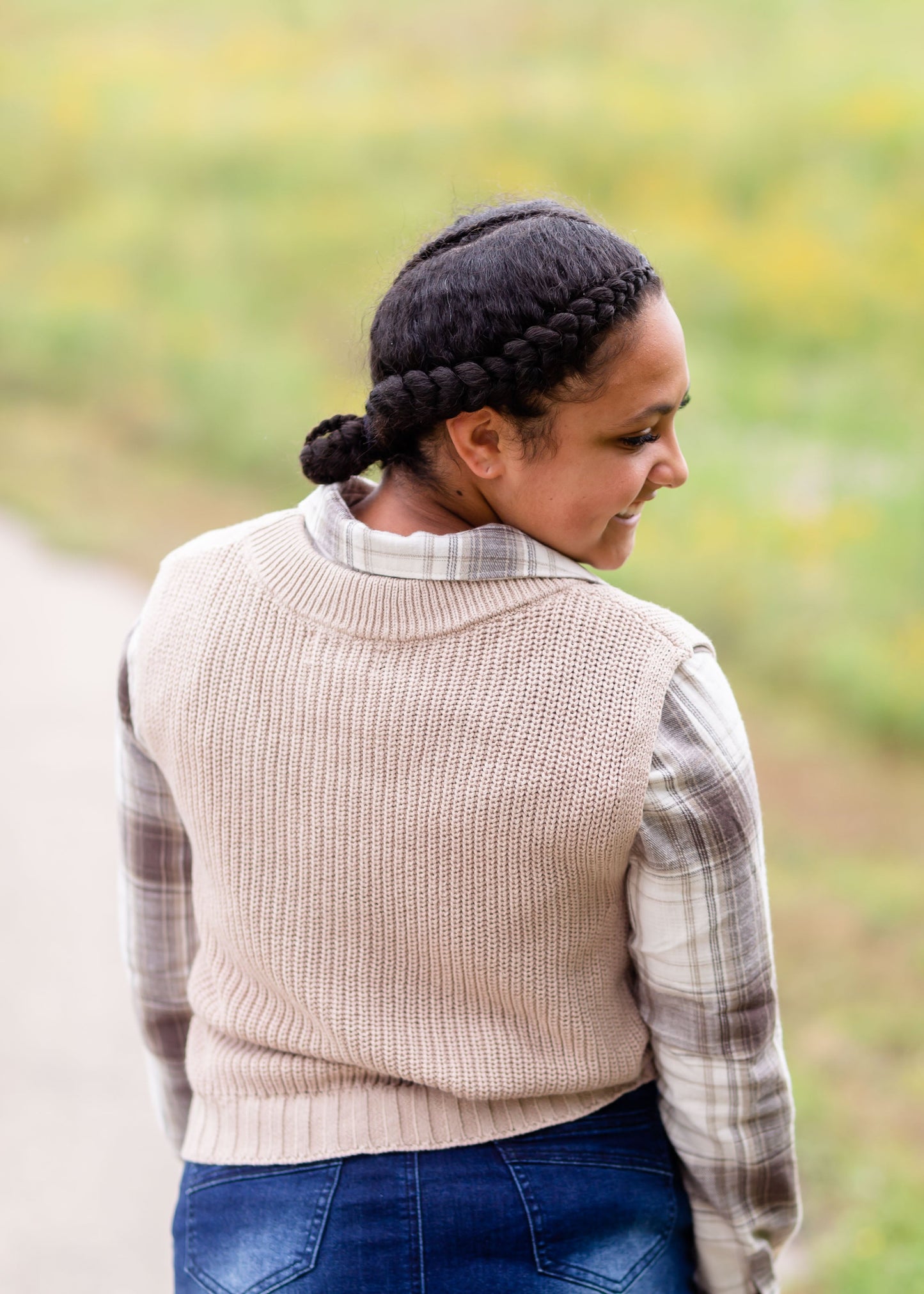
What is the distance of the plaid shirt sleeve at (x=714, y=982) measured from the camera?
0.76m

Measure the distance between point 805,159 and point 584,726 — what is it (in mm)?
3386

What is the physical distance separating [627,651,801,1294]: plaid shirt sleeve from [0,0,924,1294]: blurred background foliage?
1622 mm

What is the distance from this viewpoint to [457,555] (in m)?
0.78

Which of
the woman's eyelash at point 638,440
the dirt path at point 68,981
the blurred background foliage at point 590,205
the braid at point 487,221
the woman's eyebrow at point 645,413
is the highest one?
the blurred background foliage at point 590,205

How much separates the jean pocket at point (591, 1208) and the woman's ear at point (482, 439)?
1.45ft

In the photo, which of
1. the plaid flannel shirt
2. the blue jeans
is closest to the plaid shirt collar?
the plaid flannel shirt

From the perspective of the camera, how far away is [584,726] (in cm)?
74

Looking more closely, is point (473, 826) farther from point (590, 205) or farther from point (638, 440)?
point (590, 205)

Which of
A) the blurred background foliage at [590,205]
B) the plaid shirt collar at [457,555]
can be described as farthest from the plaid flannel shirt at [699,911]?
the blurred background foliage at [590,205]

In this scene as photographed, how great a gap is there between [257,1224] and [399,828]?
28 cm

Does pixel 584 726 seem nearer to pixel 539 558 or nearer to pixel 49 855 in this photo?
pixel 539 558

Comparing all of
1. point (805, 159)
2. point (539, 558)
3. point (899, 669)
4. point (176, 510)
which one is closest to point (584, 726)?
point (539, 558)

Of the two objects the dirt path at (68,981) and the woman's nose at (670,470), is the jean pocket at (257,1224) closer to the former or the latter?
the woman's nose at (670,470)

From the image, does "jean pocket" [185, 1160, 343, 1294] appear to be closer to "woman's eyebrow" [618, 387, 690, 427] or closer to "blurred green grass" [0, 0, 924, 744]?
"woman's eyebrow" [618, 387, 690, 427]
